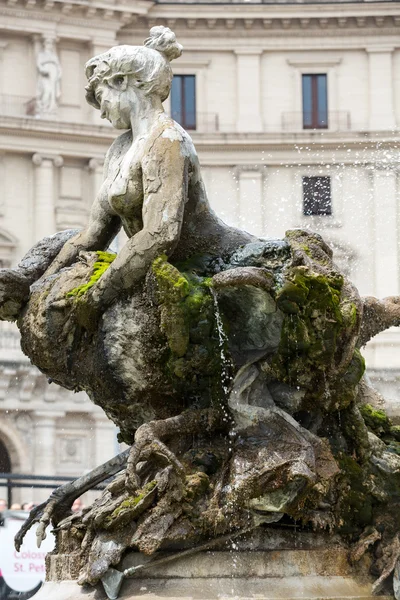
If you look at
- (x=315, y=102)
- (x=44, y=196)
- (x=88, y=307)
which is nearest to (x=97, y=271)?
(x=88, y=307)

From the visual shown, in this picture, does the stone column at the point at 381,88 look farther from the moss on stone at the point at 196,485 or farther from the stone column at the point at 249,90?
the moss on stone at the point at 196,485

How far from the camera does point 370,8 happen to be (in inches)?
1550

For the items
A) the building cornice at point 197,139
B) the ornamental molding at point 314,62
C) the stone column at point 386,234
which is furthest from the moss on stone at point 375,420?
the ornamental molding at point 314,62

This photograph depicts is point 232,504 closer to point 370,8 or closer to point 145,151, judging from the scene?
point 145,151

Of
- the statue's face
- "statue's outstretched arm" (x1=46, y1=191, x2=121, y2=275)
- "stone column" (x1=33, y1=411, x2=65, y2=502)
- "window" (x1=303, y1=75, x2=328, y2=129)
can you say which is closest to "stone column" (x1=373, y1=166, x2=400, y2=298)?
"window" (x1=303, y1=75, x2=328, y2=129)

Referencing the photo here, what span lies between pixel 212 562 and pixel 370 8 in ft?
118

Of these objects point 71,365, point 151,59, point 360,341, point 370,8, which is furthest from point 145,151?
point 370,8

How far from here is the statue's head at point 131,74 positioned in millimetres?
5691

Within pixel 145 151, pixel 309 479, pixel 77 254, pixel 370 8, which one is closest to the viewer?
pixel 309 479

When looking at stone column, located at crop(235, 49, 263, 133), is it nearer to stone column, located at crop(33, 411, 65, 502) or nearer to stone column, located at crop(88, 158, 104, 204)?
stone column, located at crop(88, 158, 104, 204)

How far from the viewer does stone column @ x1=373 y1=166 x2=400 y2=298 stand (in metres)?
36.8

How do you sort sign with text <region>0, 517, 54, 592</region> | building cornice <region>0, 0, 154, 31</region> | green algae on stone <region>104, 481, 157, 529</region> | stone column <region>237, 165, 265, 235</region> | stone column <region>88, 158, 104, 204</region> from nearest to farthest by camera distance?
green algae on stone <region>104, 481, 157, 529</region> → sign with text <region>0, 517, 54, 592</region> → stone column <region>237, 165, 265, 235</region> → stone column <region>88, 158, 104, 204</region> → building cornice <region>0, 0, 154, 31</region>

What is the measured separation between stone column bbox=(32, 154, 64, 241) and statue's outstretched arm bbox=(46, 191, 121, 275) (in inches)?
1252

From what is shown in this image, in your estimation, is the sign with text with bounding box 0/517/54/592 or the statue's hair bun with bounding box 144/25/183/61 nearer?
the statue's hair bun with bounding box 144/25/183/61
